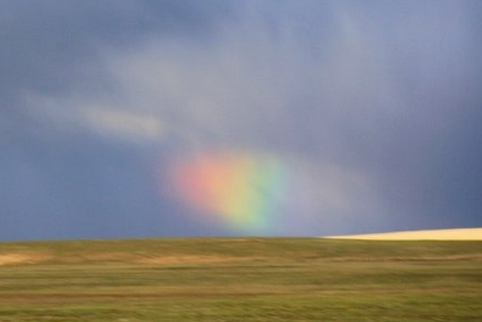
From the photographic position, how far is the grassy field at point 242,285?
97.0ft

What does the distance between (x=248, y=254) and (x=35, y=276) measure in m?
22.9

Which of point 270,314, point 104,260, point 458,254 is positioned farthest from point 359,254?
point 270,314

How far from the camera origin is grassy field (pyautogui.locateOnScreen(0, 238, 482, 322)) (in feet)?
97.0

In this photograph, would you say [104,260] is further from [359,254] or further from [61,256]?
[359,254]

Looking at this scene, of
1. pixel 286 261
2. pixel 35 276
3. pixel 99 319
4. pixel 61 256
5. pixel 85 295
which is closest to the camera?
pixel 99 319

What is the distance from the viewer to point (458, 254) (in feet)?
217

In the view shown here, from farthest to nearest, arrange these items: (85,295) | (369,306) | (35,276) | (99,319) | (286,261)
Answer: (286,261) < (35,276) < (85,295) < (369,306) < (99,319)

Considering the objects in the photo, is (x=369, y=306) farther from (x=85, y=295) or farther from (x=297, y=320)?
(x=85, y=295)

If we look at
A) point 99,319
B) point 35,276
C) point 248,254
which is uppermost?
point 248,254

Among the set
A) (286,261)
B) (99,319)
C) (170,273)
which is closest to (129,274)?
(170,273)

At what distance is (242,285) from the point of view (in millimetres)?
40250

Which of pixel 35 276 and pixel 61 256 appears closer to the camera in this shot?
pixel 35 276

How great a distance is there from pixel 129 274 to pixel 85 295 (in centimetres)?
1276

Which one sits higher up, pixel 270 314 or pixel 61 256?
pixel 61 256
